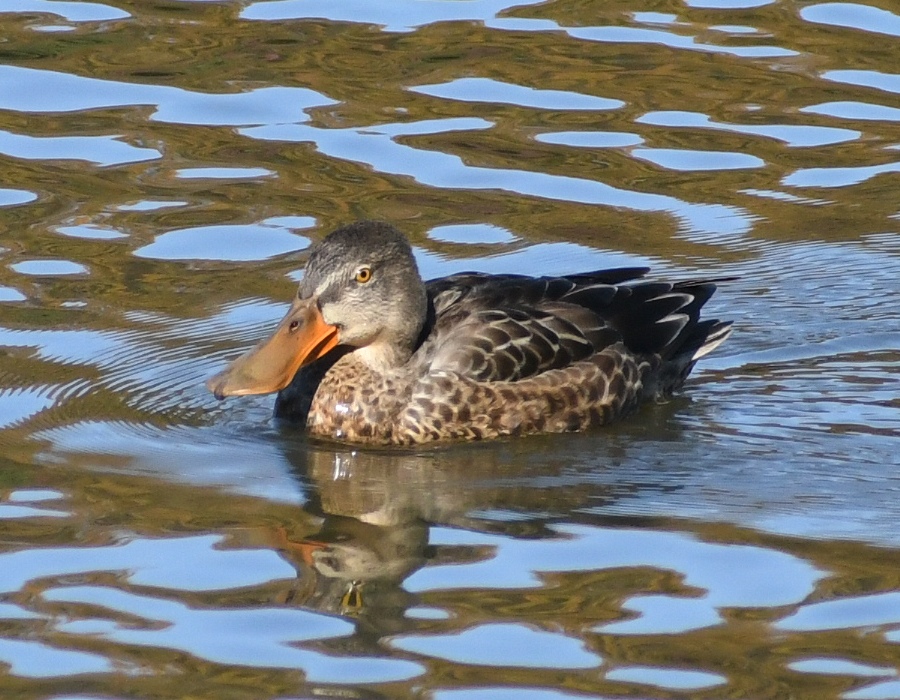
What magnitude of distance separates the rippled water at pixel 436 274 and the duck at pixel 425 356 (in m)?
0.16

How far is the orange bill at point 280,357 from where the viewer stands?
9.42 m

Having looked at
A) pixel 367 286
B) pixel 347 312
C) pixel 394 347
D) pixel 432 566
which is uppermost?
pixel 367 286

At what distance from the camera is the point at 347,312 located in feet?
31.8

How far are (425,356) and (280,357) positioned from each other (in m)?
0.80

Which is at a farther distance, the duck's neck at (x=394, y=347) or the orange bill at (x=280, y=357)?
the duck's neck at (x=394, y=347)

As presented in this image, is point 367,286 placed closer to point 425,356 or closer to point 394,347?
point 394,347

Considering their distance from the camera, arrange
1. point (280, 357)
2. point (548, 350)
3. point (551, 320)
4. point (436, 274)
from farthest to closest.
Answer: point (436, 274) → point (551, 320) → point (548, 350) → point (280, 357)

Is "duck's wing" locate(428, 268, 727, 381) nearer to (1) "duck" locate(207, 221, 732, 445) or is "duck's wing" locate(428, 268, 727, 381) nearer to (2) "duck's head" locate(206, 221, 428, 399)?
(1) "duck" locate(207, 221, 732, 445)

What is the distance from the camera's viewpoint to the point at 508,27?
624 inches

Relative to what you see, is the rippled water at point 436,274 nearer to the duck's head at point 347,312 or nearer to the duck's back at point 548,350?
the duck's back at point 548,350

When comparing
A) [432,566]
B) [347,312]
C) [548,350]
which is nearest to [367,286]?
[347,312]

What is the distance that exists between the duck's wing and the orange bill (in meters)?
0.63

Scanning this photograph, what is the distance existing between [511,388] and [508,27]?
6.71 metres

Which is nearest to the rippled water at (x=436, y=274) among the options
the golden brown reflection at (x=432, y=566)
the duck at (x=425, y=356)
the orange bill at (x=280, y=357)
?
the golden brown reflection at (x=432, y=566)
